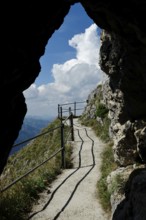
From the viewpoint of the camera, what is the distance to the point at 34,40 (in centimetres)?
746

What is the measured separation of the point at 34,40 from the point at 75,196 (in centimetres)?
541

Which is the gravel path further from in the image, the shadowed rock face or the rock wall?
the shadowed rock face

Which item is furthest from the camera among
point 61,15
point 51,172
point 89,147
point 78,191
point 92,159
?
point 89,147

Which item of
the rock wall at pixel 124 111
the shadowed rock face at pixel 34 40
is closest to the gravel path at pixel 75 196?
the rock wall at pixel 124 111

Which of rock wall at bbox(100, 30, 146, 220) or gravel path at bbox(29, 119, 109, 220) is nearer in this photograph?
gravel path at bbox(29, 119, 109, 220)

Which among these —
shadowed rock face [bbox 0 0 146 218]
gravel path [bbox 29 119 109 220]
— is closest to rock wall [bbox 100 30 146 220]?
shadowed rock face [bbox 0 0 146 218]

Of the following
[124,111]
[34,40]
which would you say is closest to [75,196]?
[124,111]

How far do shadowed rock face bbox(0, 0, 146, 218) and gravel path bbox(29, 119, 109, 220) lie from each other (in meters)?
2.50

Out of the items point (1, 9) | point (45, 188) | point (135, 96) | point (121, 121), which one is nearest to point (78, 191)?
point (45, 188)

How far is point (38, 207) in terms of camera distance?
982 centimetres

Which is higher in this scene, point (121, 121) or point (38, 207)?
point (121, 121)

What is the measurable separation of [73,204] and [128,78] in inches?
155

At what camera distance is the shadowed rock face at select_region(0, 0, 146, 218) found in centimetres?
684

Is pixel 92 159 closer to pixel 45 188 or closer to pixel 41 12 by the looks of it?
pixel 45 188
